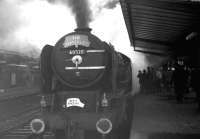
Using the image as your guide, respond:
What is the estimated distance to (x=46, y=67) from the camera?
7.34m

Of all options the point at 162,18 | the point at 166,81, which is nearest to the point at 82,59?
the point at 162,18

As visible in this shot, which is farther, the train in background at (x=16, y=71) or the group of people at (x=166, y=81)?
the train in background at (x=16, y=71)

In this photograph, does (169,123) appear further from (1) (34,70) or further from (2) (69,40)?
(1) (34,70)

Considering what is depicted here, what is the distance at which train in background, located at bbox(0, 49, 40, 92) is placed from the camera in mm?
24562

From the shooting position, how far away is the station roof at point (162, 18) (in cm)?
1045

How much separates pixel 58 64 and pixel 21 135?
110 inches

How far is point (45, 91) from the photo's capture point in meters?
7.33

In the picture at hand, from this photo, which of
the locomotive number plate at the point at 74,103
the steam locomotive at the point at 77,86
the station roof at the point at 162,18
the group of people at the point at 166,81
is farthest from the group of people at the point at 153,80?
the locomotive number plate at the point at 74,103

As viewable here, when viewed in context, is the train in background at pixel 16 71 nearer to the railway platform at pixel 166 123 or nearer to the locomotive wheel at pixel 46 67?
the railway platform at pixel 166 123

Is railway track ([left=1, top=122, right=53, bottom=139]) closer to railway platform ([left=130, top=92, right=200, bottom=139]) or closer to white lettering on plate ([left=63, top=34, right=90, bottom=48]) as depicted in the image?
railway platform ([left=130, top=92, right=200, bottom=139])

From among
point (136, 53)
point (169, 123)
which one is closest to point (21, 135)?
point (169, 123)

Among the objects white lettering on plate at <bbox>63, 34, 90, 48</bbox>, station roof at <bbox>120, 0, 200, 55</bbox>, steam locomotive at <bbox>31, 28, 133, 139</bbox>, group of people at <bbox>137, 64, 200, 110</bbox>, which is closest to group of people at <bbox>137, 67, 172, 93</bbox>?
group of people at <bbox>137, 64, 200, 110</bbox>

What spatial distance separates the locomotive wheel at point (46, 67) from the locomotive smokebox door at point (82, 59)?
0.34 meters

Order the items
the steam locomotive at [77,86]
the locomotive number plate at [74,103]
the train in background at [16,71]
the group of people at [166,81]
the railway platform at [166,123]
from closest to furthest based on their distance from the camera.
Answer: the steam locomotive at [77,86]
the locomotive number plate at [74,103]
the railway platform at [166,123]
the group of people at [166,81]
the train in background at [16,71]
